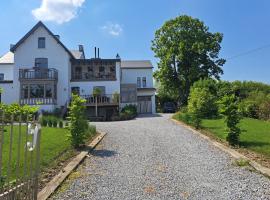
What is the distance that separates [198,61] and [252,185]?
128 ft

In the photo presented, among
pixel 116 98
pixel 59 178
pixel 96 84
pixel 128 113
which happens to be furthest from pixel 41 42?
pixel 59 178

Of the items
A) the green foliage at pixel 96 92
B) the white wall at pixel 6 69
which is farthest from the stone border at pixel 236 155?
the white wall at pixel 6 69

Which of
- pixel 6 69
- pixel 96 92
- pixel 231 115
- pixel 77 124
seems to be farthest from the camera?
pixel 6 69

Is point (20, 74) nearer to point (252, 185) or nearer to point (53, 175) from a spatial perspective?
point (53, 175)

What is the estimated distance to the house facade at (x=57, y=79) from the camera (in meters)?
37.4

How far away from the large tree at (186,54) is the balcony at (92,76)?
9147 millimetres

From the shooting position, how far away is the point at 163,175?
9.47 m

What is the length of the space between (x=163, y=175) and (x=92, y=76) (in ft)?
107

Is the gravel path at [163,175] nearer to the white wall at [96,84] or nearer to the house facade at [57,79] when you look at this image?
the house facade at [57,79]

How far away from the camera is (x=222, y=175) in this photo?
9445mm

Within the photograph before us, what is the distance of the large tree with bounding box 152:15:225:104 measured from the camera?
152 ft

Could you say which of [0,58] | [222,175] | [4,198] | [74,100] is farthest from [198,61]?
[4,198]

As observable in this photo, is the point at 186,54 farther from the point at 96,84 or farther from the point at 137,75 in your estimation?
the point at 96,84

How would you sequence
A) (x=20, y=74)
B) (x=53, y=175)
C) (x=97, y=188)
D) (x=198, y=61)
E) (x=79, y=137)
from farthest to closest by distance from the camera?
(x=198, y=61) < (x=20, y=74) < (x=79, y=137) < (x=53, y=175) < (x=97, y=188)
